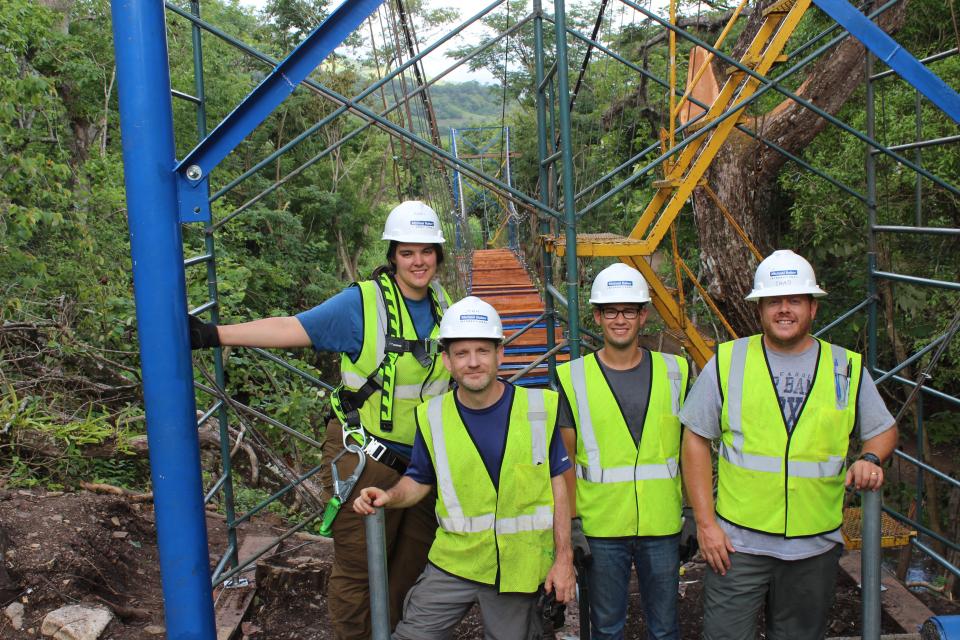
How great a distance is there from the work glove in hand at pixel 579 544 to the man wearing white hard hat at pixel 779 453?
14.9 inches

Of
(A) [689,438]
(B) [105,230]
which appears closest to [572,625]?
(A) [689,438]

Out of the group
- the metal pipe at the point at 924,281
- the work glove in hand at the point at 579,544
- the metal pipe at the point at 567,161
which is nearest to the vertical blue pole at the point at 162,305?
the work glove in hand at the point at 579,544

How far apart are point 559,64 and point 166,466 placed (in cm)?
216

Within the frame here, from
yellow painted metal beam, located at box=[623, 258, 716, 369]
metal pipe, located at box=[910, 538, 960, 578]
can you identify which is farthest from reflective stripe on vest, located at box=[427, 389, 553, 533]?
yellow painted metal beam, located at box=[623, 258, 716, 369]

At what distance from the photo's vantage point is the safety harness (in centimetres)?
280

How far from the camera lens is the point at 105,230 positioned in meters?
7.78

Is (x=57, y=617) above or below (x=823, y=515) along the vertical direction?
below

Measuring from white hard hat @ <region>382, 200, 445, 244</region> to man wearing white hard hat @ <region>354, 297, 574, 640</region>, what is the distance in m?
0.37

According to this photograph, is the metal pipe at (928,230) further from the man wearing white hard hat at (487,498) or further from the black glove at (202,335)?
the black glove at (202,335)

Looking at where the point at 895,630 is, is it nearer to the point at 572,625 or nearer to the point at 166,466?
the point at 572,625

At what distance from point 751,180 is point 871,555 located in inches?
245

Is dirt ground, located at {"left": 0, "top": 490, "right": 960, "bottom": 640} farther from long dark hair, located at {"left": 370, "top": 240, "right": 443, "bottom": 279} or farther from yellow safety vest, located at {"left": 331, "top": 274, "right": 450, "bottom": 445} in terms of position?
long dark hair, located at {"left": 370, "top": 240, "right": 443, "bottom": 279}

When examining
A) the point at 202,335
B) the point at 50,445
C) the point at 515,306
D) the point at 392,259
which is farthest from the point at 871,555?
the point at 515,306

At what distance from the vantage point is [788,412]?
104 inches
